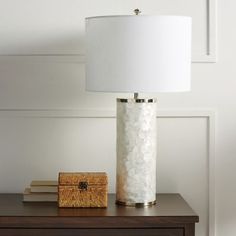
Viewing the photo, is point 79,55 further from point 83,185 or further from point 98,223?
point 98,223

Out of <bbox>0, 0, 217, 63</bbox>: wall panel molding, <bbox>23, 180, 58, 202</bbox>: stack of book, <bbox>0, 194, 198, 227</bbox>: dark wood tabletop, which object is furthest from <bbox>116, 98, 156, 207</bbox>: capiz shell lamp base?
<bbox>0, 0, 217, 63</bbox>: wall panel molding

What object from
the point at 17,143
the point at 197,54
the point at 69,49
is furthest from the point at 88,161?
the point at 197,54

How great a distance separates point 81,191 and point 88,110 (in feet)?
1.26

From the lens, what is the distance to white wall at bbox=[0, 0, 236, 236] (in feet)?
7.26

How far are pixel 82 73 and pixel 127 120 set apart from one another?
0.36 meters

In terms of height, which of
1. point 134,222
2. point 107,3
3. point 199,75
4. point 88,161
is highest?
point 107,3

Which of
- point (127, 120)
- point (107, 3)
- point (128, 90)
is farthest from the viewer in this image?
point (107, 3)

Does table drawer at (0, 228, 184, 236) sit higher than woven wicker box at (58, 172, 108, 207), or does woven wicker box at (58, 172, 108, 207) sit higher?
woven wicker box at (58, 172, 108, 207)

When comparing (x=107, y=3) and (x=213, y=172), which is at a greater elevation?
(x=107, y=3)

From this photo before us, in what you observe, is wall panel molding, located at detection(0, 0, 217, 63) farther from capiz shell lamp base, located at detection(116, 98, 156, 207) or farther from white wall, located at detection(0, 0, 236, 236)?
capiz shell lamp base, located at detection(116, 98, 156, 207)

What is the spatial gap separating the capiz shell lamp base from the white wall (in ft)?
0.89

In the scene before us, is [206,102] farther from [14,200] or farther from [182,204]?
[14,200]

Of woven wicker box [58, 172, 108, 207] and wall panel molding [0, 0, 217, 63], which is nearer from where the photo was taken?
woven wicker box [58, 172, 108, 207]

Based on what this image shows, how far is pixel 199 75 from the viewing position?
224 cm
